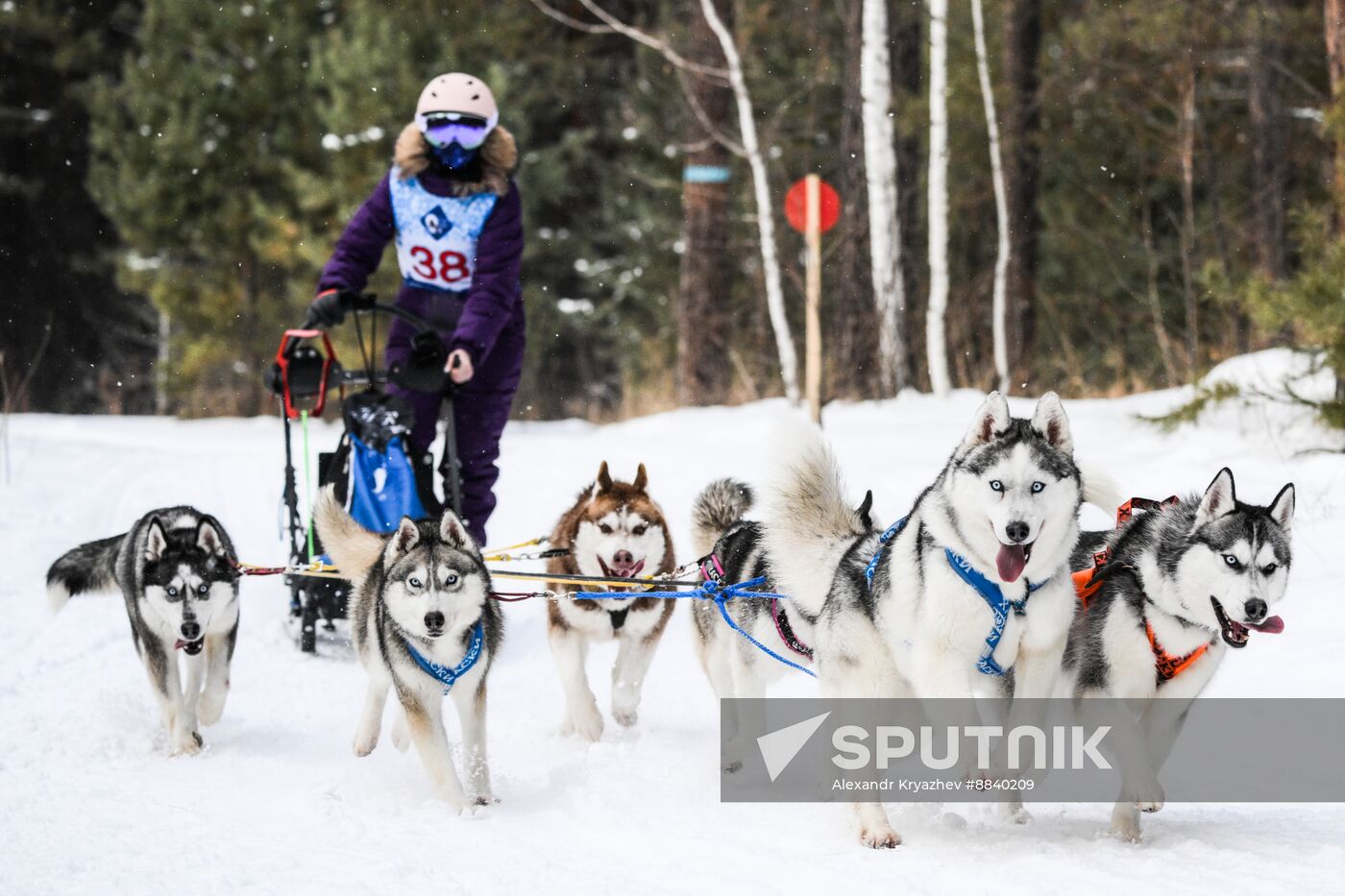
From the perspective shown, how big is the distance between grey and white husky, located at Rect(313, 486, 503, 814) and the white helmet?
194cm

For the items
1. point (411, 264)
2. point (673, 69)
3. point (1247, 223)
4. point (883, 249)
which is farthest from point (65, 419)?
point (1247, 223)

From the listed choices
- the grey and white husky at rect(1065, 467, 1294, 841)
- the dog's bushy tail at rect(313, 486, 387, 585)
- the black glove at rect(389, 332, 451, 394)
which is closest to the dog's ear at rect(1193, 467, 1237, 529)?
the grey and white husky at rect(1065, 467, 1294, 841)

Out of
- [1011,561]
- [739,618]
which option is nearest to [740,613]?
[739,618]

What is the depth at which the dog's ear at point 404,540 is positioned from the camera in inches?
150

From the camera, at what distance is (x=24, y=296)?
23703 millimetres

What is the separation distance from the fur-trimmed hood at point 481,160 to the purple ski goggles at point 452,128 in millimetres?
74

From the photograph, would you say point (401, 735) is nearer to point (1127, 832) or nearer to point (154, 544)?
point (154, 544)

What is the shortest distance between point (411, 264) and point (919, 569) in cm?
320

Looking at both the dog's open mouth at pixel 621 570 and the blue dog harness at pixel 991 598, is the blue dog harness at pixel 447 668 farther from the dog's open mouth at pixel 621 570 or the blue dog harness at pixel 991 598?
the blue dog harness at pixel 991 598

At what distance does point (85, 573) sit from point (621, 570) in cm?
204

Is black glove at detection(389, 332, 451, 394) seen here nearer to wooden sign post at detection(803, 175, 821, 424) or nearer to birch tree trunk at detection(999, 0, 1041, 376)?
wooden sign post at detection(803, 175, 821, 424)

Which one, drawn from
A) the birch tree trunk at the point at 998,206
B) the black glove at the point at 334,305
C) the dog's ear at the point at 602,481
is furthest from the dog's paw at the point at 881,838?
the birch tree trunk at the point at 998,206

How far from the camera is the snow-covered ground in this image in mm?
2793

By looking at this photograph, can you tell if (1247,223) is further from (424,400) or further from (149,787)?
(149,787)
